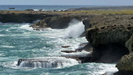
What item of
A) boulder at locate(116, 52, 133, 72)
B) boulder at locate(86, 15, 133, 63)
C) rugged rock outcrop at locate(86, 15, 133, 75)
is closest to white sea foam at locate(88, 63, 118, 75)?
rugged rock outcrop at locate(86, 15, 133, 75)

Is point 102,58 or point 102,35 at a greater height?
point 102,35

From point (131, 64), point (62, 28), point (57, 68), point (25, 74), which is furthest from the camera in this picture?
point (62, 28)

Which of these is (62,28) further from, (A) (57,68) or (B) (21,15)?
(A) (57,68)

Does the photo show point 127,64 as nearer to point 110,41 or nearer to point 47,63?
point 110,41

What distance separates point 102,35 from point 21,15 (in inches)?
3604

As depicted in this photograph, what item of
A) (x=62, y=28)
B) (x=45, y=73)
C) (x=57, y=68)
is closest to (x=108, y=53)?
(x=57, y=68)

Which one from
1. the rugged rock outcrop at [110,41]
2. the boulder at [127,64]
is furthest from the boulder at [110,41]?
the boulder at [127,64]

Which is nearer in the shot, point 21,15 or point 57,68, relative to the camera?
point 57,68

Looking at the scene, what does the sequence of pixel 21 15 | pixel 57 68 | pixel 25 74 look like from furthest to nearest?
1. pixel 21 15
2. pixel 57 68
3. pixel 25 74

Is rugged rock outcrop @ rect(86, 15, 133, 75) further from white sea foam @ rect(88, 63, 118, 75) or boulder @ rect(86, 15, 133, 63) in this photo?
white sea foam @ rect(88, 63, 118, 75)

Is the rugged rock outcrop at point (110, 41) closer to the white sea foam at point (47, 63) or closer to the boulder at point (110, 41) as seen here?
the boulder at point (110, 41)

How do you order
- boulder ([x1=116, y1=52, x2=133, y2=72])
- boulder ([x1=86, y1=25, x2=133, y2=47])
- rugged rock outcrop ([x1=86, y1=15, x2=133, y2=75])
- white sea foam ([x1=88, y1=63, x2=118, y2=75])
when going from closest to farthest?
1. boulder ([x1=116, y1=52, x2=133, y2=72])
2. white sea foam ([x1=88, y1=63, x2=118, y2=75])
3. boulder ([x1=86, y1=25, x2=133, y2=47])
4. rugged rock outcrop ([x1=86, y1=15, x2=133, y2=75])

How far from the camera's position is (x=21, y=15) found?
5266 inches

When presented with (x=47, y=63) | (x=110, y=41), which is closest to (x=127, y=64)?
(x=110, y=41)
